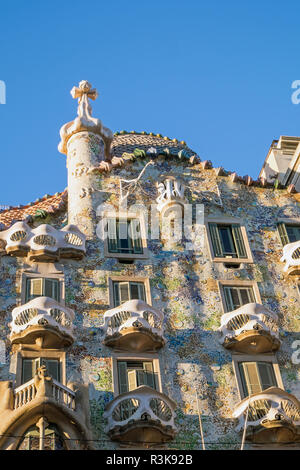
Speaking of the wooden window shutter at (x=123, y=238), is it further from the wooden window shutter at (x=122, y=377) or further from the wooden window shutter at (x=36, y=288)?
the wooden window shutter at (x=122, y=377)

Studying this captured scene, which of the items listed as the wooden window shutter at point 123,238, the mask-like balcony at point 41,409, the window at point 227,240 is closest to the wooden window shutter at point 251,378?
the window at point 227,240

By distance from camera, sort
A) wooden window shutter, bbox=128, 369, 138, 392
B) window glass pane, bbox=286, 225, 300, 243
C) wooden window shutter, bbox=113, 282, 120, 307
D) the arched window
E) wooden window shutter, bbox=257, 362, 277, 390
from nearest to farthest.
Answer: the arched window → wooden window shutter, bbox=128, 369, 138, 392 → wooden window shutter, bbox=257, 362, 277, 390 → wooden window shutter, bbox=113, 282, 120, 307 → window glass pane, bbox=286, 225, 300, 243

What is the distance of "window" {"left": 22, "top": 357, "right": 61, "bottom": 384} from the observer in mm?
24409

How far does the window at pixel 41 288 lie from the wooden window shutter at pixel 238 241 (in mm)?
6478

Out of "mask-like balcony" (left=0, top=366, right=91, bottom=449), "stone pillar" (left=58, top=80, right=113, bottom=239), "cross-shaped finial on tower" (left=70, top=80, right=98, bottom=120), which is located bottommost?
"mask-like balcony" (left=0, top=366, right=91, bottom=449)

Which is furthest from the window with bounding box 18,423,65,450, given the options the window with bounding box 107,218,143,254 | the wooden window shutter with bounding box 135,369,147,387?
the window with bounding box 107,218,143,254

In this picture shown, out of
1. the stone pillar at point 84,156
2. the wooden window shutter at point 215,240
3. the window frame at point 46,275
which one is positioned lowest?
the window frame at point 46,275

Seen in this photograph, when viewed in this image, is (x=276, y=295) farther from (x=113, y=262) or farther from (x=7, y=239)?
(x=7, y=239)

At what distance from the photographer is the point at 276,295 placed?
A: 28156 millimetres

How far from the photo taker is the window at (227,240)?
29.4 metres

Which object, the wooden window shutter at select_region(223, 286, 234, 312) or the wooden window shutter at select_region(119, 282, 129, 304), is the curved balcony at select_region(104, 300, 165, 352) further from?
the wooden window shutter at select_region(223, 286, 234, 312)

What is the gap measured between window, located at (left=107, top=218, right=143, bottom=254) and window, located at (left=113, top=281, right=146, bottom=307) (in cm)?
156

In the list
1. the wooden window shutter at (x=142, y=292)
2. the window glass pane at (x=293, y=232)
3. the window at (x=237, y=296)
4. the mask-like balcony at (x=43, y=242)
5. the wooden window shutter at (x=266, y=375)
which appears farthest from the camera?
the window glass pane at (x=293, y=232)
